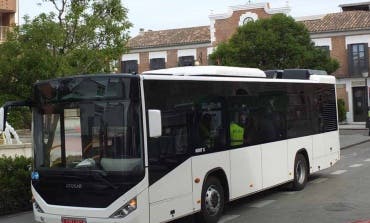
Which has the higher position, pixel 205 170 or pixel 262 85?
pixel 262 85

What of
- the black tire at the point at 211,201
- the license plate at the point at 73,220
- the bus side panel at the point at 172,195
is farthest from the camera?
the black tire at the point at 211,201

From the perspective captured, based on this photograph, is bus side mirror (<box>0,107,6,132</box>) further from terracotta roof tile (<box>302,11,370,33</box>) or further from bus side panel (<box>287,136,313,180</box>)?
terracotta roof tile (<box>302,11,370,33</box>)

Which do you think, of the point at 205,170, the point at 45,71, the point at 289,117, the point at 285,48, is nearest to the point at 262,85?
the point at 289,117

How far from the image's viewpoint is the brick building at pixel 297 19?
4606 centimetres

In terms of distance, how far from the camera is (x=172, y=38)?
54438mm

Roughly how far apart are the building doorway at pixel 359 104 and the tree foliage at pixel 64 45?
3614cm

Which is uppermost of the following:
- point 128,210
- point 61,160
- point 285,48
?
point 285,48

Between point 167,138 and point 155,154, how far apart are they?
443 millimetres

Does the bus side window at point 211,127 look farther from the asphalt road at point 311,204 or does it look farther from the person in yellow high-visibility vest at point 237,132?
the asphalt road at point 311,204

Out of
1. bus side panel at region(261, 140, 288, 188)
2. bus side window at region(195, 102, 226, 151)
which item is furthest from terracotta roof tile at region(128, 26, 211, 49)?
bus side window at region(195, 102, 226, 151)

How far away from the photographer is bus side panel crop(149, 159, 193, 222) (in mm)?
7984

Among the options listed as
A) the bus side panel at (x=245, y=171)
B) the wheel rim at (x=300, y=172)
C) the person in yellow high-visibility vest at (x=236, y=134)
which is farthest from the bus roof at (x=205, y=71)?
the wheel rim at (x=300, y=172)

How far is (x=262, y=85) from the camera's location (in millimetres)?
11344

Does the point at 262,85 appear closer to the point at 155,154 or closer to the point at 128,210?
the point at 155,154
